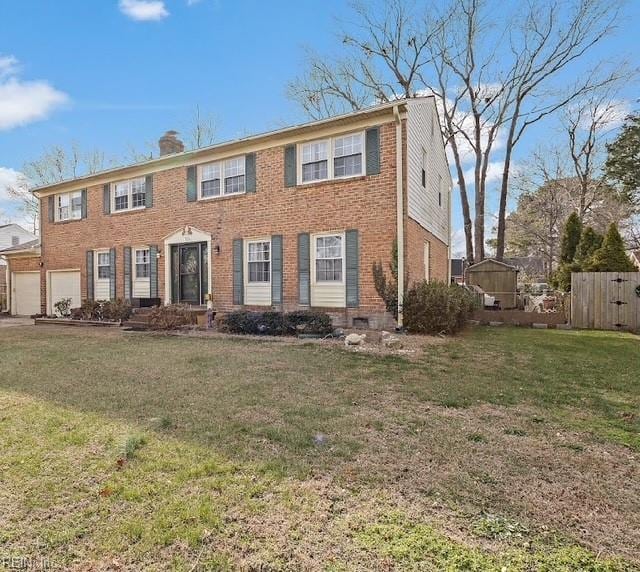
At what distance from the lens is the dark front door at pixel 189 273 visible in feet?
43.5

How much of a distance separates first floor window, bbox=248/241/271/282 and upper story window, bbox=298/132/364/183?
2.30 meters

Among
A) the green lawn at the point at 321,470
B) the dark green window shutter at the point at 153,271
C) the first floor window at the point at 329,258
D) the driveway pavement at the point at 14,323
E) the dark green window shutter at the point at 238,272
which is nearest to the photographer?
the green lawn at the point at 321,470

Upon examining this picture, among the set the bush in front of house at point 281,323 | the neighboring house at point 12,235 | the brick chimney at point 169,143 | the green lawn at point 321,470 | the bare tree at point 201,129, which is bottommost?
the green lawn at point 321,470

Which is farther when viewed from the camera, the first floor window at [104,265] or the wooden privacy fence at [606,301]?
the first floor window at [104,265]

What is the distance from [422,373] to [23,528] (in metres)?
4.88

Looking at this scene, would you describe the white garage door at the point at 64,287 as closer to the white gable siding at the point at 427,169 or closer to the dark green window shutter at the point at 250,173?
the dark green window shutter at the point at 250,173

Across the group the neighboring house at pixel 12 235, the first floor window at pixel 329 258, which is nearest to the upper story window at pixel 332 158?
the first floor window at pixel 329 258

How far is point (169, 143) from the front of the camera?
15.8m

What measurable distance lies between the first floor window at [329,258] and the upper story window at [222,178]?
3259 millimetres

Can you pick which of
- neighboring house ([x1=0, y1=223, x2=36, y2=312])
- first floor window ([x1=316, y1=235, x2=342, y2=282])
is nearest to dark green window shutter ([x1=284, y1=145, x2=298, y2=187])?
first floor window ([x1=316, y1=235, x2=342, y2=282])

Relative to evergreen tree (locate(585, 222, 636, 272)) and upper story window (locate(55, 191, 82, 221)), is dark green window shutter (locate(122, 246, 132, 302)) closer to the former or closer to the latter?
upper story window (locate(55, 191, 82, 221))

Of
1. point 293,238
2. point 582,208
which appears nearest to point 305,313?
point 293,238

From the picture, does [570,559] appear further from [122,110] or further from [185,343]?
[122,110]

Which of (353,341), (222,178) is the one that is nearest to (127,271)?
(222,178)
